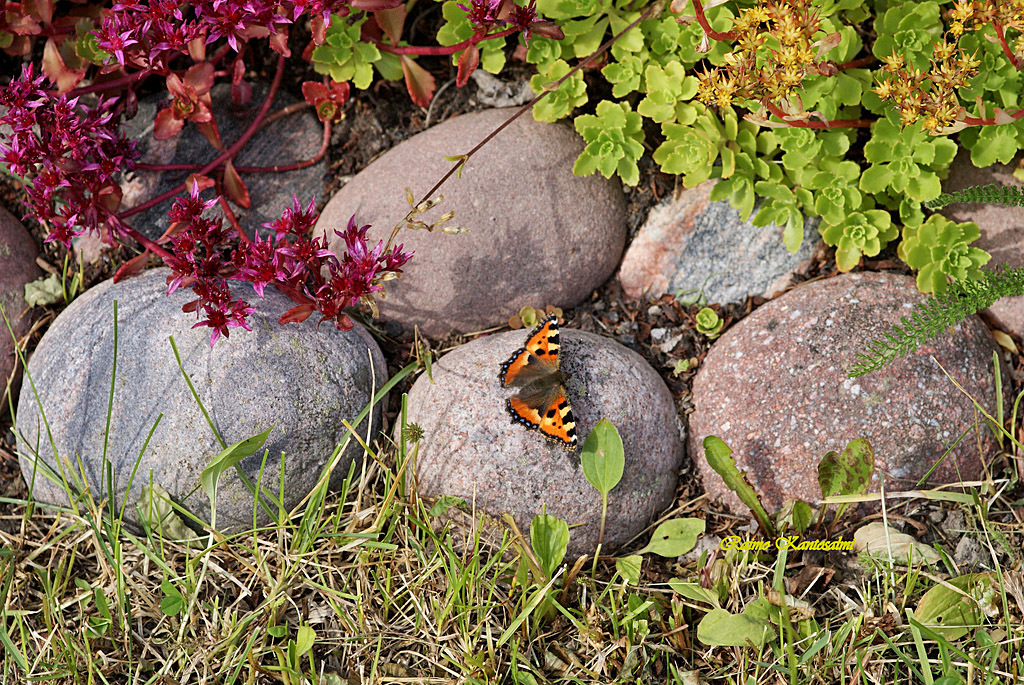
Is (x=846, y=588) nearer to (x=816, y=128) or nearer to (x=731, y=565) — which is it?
(x=731, y=565)

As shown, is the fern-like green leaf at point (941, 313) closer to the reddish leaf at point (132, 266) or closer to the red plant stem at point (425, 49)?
the red plant stem at point (425, 49)

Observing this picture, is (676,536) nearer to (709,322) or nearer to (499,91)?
(709,322)

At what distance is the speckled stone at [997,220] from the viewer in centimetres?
299

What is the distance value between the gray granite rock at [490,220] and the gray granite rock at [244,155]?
0.31m

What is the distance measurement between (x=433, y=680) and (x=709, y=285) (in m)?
1.90

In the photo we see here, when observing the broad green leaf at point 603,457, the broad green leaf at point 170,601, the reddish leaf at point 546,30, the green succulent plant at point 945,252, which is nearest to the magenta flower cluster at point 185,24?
the reddish leaf at point 546,30

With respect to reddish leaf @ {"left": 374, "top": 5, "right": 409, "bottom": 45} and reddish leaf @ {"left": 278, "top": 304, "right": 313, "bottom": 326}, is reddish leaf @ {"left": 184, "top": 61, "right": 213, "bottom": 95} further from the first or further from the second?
reddish leaf @ {"left": 278, "top": 304, "right": 313, "bottom": 326}

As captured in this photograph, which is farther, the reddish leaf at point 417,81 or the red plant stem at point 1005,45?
the reddish leaf at point 417,81

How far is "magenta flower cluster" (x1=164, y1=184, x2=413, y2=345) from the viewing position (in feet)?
8.89

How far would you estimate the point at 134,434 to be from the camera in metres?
2.81

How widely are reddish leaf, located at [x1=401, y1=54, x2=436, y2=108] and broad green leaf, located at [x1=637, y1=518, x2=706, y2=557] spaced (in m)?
1.92

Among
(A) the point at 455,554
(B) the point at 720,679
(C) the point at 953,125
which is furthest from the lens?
(A) the point at 455,554

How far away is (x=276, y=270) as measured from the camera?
2.74 metres

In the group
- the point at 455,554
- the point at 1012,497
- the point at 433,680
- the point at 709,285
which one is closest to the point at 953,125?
the point at 709,285
